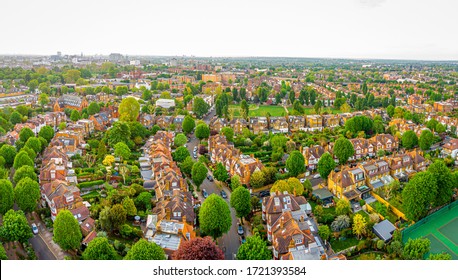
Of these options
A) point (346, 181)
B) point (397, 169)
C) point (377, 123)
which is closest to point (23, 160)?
point (346, 181)

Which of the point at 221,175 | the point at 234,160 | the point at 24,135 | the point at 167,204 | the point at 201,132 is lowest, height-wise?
the point at 221,175

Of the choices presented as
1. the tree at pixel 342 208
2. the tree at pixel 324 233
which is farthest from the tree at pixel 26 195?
the tree at pixel 342 208

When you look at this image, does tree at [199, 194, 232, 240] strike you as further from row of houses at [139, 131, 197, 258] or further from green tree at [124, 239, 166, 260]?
green tree at [124, 239, 166, 260]

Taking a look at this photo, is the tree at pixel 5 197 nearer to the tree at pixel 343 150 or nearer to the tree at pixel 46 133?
the tree at pixel 46 133

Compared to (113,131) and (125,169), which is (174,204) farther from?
(113,131)

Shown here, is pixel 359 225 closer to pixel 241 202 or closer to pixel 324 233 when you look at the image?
pixel 324 233

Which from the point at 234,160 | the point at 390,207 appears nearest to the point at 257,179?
the point at 234,160
